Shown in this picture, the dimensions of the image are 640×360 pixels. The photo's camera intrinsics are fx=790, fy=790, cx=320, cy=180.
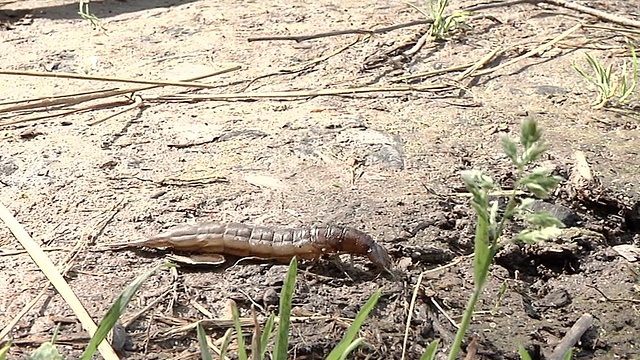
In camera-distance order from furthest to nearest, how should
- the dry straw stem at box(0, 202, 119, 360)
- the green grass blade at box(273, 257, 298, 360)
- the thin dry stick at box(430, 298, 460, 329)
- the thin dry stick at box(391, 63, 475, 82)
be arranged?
the thin dry stick at box(391, 63, 475, 82) → the thin dry stick at box(430, 298, 460, 329) → the dry straw stem at box(0, 202, 119, 360) → the green grass blade at box(273, 257, 298, 360)

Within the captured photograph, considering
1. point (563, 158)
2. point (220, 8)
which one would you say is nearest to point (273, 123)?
point (563, 158)

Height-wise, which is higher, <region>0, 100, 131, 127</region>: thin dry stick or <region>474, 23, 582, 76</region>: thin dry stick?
<region>474, 23, 582, 76</region>: thin dry stick

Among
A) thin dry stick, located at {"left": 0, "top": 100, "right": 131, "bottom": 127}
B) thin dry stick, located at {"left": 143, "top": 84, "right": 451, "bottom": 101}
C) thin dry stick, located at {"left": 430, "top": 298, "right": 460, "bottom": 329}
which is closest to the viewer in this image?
thin dry stick, located at {"left": 430, "top": 298, "right": 460, "bottom": 329}

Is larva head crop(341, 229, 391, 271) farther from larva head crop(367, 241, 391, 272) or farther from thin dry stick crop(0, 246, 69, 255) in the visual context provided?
thin dry stick crop(0, 246, 69, 255)

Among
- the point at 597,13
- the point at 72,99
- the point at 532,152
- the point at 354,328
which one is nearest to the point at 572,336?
the point at 354,328

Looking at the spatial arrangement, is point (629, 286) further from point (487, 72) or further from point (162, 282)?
point (487, 72)

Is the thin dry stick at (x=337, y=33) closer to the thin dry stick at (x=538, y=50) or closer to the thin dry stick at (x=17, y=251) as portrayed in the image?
the thin dry stick at (x=538, y=50)

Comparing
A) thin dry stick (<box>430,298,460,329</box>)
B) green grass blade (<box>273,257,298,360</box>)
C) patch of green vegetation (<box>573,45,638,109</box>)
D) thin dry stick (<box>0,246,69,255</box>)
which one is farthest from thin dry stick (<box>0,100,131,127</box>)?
green grass blade (<box>273,257,298,360</box>)
